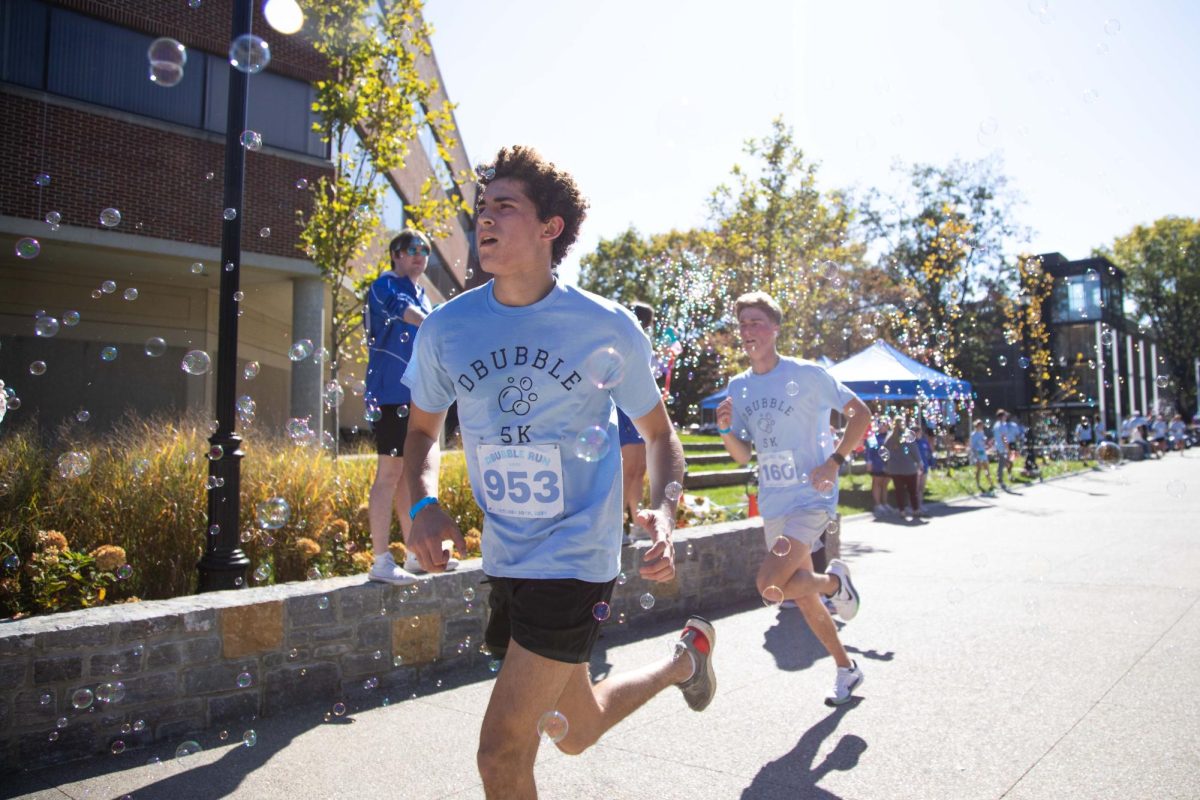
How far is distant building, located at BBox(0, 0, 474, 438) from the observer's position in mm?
13766

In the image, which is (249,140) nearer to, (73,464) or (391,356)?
(391,356)

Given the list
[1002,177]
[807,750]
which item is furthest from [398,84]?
[1002,177]

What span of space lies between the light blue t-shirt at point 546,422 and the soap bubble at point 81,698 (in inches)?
84.2

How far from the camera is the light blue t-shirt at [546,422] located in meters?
2.48

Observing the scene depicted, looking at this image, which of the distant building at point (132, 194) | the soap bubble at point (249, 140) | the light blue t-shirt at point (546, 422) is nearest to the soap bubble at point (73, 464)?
the soap bubble at point (249, 140)

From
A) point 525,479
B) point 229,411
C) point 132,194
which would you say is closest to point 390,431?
point 229,411

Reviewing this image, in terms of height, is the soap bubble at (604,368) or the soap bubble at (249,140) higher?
the soap bubble at (249,140)

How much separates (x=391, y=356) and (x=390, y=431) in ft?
1.42

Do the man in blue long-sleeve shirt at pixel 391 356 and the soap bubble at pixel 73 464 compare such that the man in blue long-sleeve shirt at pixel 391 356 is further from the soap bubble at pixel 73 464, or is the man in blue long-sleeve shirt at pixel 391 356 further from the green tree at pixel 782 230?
the green tree at pixel 782 230

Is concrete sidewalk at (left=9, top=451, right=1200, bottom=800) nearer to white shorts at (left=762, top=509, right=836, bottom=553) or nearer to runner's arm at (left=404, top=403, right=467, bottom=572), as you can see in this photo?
white shorts at (left=762, top=509, right=836, bottom=553)

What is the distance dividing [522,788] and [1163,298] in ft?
226

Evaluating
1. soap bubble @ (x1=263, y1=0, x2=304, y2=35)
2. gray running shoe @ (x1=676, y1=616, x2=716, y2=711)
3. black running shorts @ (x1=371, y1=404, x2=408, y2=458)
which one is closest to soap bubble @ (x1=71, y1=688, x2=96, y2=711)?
black running shorts @ (x1=371, y1=404, x2=408, y2=458)

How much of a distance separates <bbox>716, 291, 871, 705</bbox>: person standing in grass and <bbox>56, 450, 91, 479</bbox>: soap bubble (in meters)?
3.78

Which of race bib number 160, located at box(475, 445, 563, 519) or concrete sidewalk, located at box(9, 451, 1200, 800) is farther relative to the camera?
concrete sidewalk, located at box(9, 451, 1200, 800)
